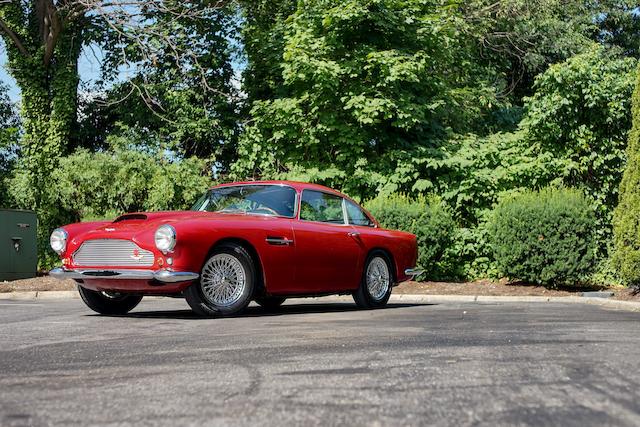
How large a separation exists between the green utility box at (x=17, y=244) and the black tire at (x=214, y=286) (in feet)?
35.7

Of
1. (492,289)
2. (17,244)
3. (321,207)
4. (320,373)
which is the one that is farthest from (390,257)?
(17,244)

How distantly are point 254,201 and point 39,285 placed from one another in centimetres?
778

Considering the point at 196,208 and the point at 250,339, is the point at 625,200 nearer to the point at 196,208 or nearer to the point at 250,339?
the point at 196,208

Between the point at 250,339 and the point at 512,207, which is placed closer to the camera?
the point at 250,339

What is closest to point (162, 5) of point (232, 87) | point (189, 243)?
point (232, 87)

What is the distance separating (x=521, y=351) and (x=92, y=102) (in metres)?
21.6

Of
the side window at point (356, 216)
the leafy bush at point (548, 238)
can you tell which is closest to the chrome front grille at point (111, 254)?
the side window at point (356, 216)

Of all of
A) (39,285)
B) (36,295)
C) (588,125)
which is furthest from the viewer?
(588,125)

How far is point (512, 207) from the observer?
16266mm

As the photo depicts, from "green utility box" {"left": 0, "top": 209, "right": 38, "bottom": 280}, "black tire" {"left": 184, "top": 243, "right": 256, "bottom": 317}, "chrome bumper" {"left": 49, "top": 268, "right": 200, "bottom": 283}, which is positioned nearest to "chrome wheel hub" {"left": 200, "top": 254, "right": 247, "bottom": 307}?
"black tire" {"left": 184, "top": 243, "right": 256, "bottom": 317}

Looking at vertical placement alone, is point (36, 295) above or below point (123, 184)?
below

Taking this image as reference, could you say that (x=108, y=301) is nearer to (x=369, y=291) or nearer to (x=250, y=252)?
(x=250, y=252)

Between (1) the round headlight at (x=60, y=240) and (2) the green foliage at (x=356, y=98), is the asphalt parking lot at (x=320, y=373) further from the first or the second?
(2) the green foliage at (x=356, y=98)

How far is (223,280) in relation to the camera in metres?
9.15
